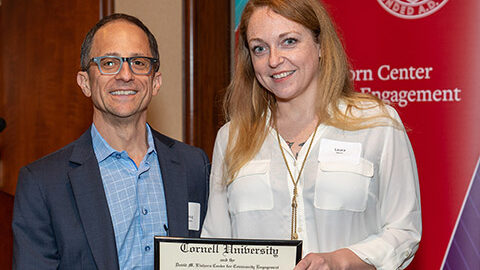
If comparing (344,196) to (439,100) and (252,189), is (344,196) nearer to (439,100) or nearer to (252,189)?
(252,189)

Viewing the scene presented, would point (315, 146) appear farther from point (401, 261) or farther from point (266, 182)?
point (401, 261)

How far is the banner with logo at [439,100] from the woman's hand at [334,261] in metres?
A: 1.49

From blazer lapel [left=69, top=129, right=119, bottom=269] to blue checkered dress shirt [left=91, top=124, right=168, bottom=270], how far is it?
5 cm

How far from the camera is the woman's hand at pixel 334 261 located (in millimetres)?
1933

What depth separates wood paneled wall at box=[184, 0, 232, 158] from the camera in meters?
3.78

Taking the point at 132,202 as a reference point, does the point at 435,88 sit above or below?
above

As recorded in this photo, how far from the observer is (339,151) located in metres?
2.24

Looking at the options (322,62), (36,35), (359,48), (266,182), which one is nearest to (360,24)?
(359,48)

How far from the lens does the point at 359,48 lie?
3.62 meters

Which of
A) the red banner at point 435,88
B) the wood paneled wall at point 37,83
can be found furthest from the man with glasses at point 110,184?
the red banner at point 435,88

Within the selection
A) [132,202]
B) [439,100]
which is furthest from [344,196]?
[439,100]

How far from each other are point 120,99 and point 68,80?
1476mm

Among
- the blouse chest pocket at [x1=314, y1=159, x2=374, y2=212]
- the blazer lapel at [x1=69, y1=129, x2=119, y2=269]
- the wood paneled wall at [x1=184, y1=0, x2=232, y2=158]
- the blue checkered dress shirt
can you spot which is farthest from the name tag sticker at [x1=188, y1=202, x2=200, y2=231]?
the wood paneled wall at [x1=184, y1=0, x2=232, y2=158]

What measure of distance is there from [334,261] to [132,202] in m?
0.81
